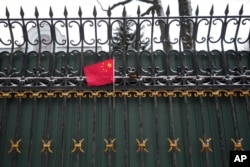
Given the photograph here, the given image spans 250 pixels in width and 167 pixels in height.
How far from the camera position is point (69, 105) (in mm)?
4594

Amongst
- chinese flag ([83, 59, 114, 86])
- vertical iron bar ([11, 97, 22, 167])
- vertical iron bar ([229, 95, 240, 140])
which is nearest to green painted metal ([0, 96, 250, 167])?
vertical iron bar ([11, 97, 22, 167])

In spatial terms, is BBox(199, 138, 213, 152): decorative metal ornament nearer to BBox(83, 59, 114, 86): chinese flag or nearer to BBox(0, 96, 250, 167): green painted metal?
BBox(0, 96, 250, 167): green painted metal

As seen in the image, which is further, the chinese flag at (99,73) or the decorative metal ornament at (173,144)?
the chinese flag at (99,73)

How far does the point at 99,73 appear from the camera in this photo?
452 centimetres

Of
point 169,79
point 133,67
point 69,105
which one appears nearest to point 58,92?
point 69,105

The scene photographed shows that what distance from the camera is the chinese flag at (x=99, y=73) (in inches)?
177

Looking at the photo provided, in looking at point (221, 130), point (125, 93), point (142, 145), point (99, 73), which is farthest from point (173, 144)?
point (99, 73)

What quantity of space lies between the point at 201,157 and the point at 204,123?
19.9 inches

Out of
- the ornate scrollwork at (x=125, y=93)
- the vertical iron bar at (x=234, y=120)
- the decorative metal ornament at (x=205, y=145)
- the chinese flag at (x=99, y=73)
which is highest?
the chinese flag at (x=99, y=73)

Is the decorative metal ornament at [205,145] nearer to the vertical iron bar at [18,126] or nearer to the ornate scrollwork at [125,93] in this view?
the ornate scrollwork at [125,93]


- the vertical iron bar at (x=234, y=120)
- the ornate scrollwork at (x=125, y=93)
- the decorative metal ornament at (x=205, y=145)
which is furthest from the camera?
the ornate scrollwork at (x=125, y=93)

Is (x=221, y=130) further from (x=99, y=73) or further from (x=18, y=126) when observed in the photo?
(x=18, y=126)

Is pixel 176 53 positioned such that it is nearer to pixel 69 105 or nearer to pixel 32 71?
pixel 69 105

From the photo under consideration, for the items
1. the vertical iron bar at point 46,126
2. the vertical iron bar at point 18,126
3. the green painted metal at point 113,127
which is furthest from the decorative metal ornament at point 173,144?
the vertical iron bar at point 18,126
